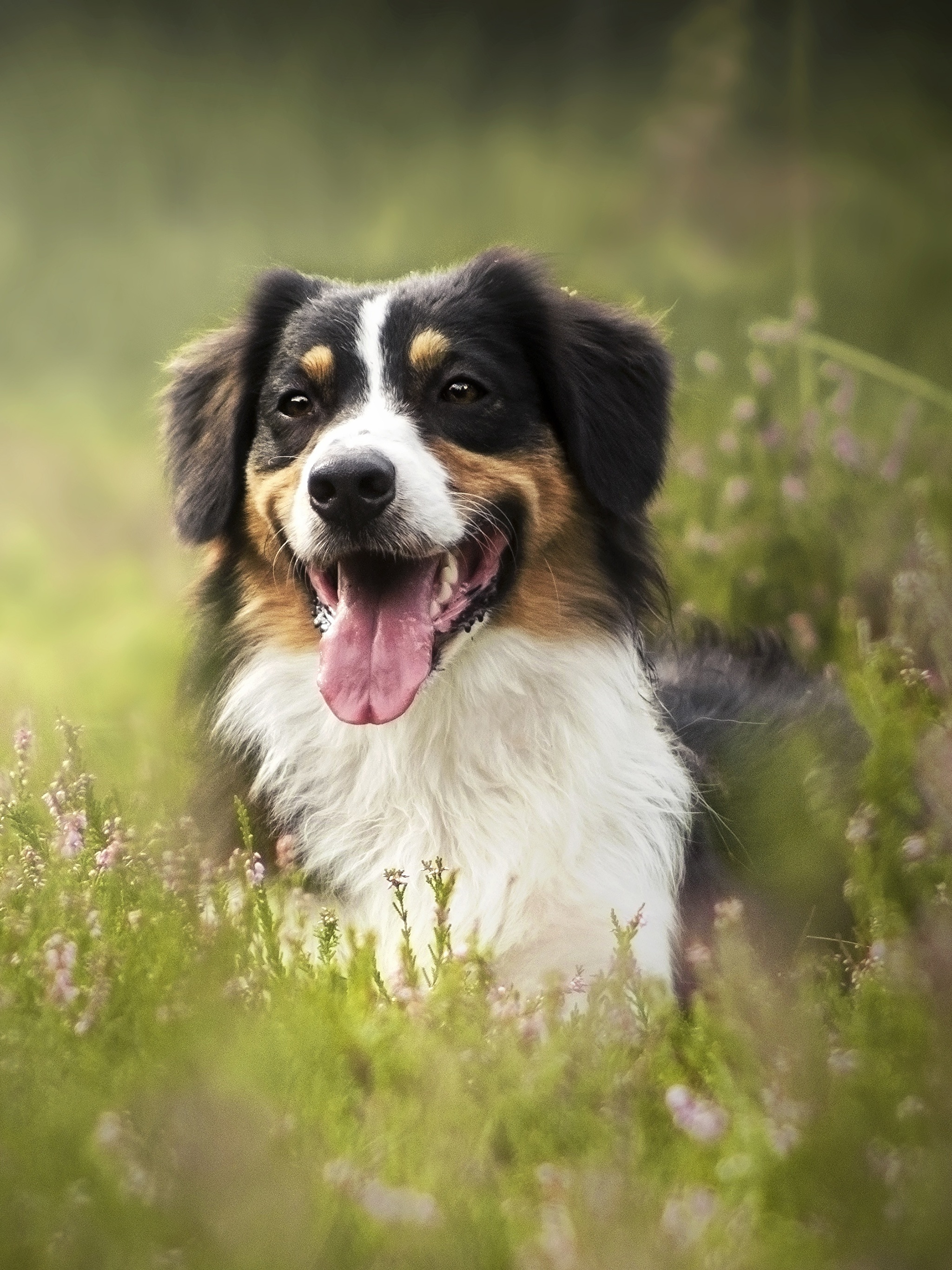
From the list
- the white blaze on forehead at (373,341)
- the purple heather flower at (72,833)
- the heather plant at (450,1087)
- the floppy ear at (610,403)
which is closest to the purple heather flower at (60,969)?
the heather plant at (450,1087)

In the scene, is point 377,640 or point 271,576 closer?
point 377,640

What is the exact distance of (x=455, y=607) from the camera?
10.3 ft

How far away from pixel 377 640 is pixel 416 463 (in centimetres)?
41

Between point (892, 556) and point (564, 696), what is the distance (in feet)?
7.22

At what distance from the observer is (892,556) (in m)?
4.94

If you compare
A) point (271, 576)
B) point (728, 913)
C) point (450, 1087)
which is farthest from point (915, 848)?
point (271, 576)

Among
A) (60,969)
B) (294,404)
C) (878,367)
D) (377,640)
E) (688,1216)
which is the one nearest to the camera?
(688,1216)

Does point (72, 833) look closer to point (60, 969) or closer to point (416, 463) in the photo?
point (60, 969)

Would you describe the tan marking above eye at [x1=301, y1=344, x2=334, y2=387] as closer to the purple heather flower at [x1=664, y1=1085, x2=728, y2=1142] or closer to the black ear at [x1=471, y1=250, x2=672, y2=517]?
the black ear at [x1=471, y1=250, x2=672, y2=517]

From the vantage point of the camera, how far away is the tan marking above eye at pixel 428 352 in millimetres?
3164

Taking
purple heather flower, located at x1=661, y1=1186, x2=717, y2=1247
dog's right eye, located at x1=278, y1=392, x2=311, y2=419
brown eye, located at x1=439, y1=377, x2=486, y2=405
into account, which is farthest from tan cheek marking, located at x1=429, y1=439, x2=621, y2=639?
purple heather flower, located at x1=661, y1=1186, x2=717, y2=1247

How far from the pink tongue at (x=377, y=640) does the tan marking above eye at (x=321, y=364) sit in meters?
0.46

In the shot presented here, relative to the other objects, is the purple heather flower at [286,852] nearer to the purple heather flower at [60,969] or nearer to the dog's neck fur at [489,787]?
the dog's neck fur at [489,787]

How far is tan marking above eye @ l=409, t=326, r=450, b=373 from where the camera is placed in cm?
316
